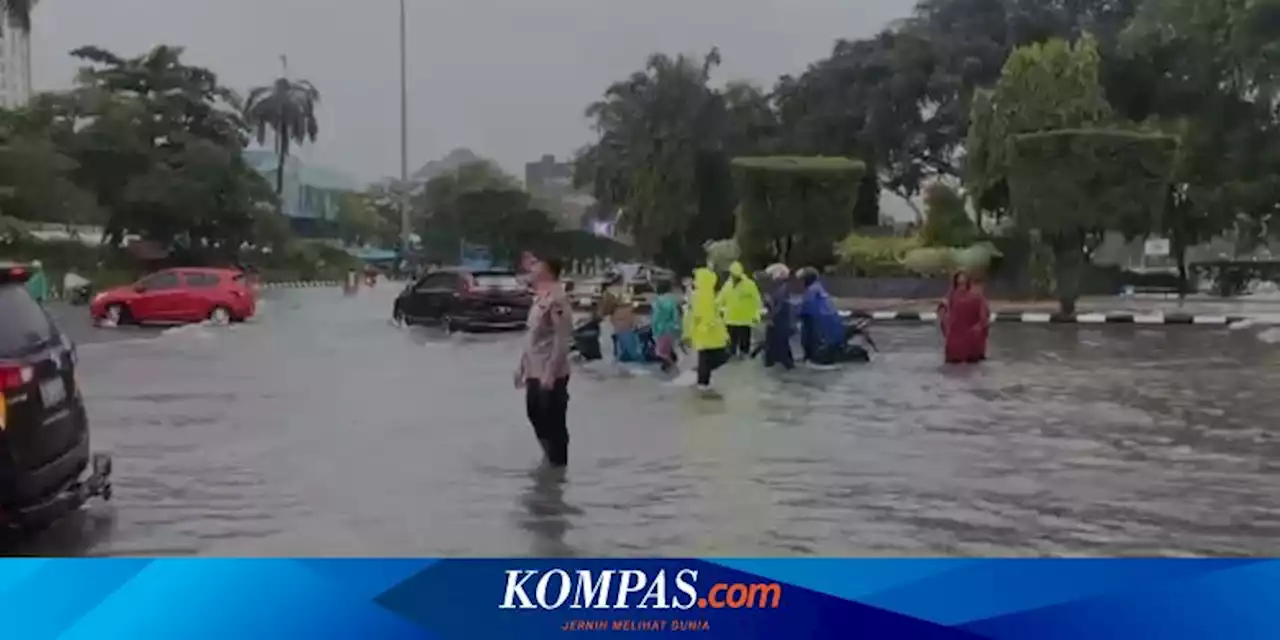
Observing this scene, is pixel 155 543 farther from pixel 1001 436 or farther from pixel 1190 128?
pixel 1190 128

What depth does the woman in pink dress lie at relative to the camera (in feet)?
21.4

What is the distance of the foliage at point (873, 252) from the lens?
6.34 meters

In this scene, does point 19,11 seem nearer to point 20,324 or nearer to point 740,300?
point 20,324

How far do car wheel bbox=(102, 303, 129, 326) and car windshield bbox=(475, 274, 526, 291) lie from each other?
4.44ft

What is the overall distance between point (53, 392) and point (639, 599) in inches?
77.9

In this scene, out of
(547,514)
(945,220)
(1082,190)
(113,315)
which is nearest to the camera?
(547,514)

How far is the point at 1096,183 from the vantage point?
700cm

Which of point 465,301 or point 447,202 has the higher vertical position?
point 447,202

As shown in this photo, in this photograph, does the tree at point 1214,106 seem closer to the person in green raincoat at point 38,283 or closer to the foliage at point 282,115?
the foliage at point 282,115

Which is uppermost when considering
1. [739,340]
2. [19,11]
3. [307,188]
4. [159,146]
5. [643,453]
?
[19,11]

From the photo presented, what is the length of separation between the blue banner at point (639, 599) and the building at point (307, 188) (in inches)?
64.2

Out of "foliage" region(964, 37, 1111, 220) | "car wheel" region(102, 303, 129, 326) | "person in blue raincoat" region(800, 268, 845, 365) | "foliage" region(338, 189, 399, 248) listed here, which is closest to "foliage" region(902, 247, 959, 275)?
"foliage" region(964, 37, 1111, 220)

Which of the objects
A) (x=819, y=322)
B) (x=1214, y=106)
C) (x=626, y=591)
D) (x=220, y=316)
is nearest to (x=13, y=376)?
(x=220, y=316)

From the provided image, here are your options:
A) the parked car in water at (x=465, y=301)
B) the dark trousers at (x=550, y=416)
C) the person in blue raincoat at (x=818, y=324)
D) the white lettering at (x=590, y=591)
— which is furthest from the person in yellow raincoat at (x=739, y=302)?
the white lettering at (x=590, y=591)
